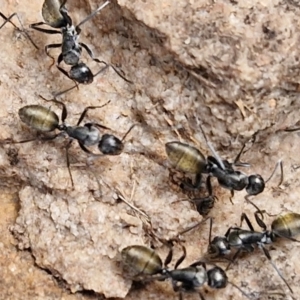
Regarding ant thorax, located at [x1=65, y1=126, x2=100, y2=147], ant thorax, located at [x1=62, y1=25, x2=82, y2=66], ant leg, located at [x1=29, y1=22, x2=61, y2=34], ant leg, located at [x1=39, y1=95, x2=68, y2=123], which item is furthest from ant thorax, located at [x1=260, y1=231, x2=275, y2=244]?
ant leg, located at [x1=29, y1=22, x2=61, y2=34]

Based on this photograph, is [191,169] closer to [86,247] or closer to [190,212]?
[190,212]

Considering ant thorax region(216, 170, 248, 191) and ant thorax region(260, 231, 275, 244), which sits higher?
ant thorax region(216, 170, 248, 191)

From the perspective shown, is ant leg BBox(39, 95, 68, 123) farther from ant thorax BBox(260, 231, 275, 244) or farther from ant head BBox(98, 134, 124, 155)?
ant thorax BBox(260, 231, 275, 244)

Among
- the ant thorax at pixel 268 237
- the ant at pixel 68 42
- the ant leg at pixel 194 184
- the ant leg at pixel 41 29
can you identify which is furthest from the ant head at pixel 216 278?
the ant leg at pixel 41 29

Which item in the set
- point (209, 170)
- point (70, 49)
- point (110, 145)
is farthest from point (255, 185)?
point (70, 49)

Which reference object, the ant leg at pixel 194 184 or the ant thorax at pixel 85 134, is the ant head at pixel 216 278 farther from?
the ant thorax at pixel 85 134

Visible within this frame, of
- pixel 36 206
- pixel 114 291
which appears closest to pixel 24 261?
pixel 36 206
